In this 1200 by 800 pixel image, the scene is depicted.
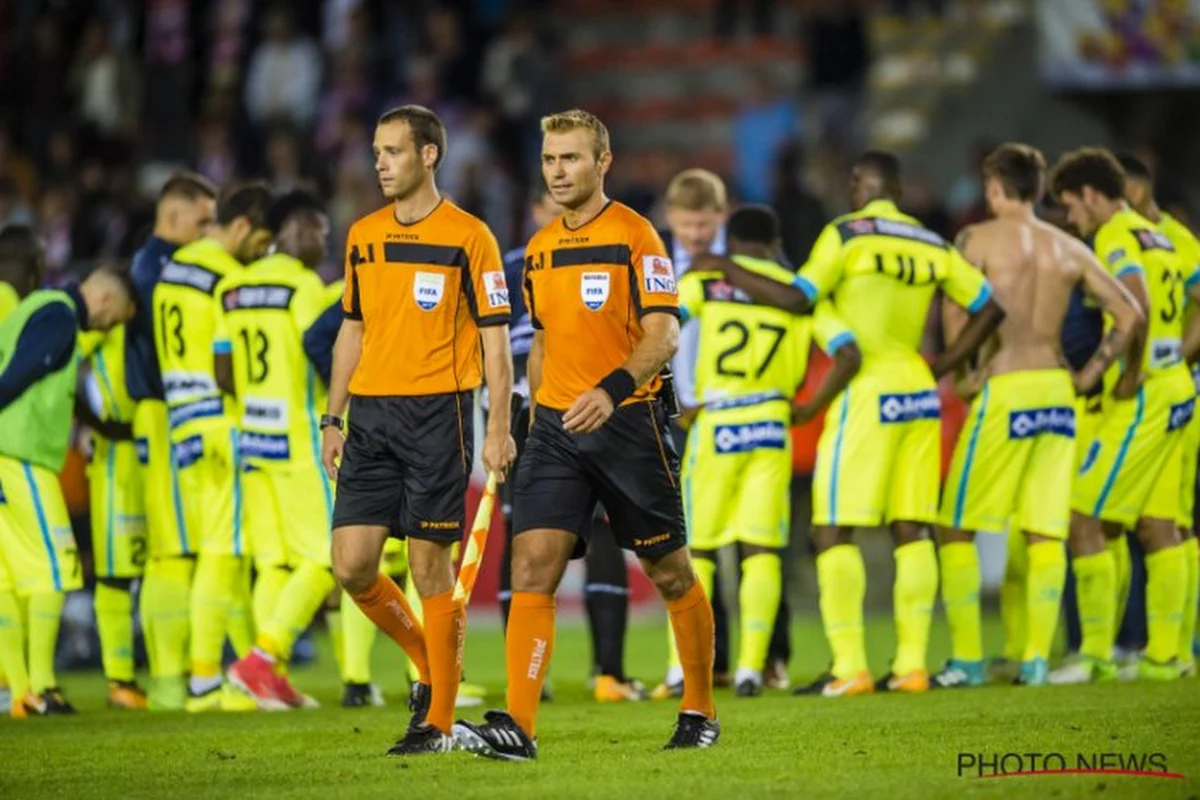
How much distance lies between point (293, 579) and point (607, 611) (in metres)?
1.68

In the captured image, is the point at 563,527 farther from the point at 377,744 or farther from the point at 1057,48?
the point at 1057,48

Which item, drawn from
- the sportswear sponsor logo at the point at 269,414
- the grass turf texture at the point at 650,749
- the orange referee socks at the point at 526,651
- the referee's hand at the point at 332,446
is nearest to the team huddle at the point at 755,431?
the sportswear sponsor logo at the point at 269,414

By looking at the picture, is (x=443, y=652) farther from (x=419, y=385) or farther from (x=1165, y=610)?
(x=1165, y=610)

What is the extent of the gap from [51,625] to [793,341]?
4.00m

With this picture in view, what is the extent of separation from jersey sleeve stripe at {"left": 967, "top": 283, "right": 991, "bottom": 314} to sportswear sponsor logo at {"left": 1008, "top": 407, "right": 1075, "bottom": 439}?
575 millimetres

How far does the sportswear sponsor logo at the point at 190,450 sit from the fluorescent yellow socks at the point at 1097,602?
4.66m

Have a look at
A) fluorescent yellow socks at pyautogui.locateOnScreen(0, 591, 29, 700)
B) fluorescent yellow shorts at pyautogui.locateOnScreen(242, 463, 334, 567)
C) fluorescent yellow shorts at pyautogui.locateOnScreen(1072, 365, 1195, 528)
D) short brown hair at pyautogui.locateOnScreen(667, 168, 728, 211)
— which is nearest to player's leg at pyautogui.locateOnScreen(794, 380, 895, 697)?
short brown hair at pyautogui.locateOnScreen(667, 168, 728, 211)

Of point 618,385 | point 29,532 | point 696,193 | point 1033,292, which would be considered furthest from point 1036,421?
point 29,532

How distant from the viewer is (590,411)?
29.1 ft

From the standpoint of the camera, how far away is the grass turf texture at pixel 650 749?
8391 mm

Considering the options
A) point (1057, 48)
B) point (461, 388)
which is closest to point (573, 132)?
point (461, 388)

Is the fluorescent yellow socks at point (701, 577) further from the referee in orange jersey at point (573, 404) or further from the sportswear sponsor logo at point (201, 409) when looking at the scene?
the referee in orange jersey at point (573, 404)

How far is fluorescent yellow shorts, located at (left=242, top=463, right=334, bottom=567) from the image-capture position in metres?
12.3

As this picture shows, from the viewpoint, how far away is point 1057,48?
22.9 meters
